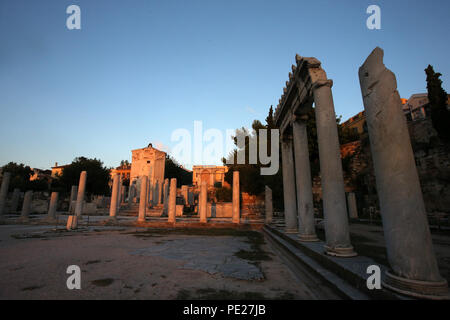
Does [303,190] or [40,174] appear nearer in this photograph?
[303,190]

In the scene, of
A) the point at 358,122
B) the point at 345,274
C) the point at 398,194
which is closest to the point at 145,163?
the point at 345,274

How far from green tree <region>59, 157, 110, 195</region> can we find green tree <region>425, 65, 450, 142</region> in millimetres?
44254

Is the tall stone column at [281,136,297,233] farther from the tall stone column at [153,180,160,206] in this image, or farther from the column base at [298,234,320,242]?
the tall stone column at [153,180,160,206]

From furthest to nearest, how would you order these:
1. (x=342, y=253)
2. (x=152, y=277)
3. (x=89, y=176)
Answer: (x=89, y=176)
(x=342, y=253)
(x=152, y=277)

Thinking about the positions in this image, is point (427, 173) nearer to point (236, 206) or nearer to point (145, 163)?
point (236, 206)

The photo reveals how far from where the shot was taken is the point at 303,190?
6047 mm

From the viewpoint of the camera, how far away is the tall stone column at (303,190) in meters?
5.75

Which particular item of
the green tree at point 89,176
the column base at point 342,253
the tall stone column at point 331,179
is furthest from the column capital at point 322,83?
the green tree at point 89,176

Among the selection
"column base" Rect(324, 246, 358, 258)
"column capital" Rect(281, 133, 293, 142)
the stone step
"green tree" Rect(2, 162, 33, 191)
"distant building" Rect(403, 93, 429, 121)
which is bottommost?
the stone step

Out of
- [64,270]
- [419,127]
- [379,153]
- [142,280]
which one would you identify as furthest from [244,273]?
[419,127]

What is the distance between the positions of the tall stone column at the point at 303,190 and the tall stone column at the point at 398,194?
319cm

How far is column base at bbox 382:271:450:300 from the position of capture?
2.08 meters

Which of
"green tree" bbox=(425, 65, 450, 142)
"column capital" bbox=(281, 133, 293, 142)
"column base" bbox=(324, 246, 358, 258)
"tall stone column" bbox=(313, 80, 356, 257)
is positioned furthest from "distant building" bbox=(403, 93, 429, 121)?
"column base" bbox=(324, 246, 358, 258)

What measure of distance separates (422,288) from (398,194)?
1021 mm
